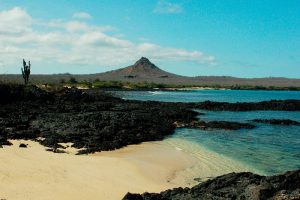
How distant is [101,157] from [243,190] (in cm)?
925

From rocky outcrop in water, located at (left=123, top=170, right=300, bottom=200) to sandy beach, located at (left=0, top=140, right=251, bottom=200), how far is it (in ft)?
7.77

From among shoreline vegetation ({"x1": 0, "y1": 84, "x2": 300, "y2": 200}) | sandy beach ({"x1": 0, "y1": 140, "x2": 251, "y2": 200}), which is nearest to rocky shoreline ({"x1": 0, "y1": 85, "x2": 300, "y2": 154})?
shoreline vegetation ({"x1": 0, "y1": 84, "x2": 300, "y2": 200})

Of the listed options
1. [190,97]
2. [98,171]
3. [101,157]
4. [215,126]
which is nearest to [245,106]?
[215,126]

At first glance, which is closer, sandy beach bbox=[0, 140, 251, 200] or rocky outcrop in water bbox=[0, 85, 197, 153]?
sandy beach bbox=[0, 140, 251, 200]

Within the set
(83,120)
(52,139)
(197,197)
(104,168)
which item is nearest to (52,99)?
(83,120)

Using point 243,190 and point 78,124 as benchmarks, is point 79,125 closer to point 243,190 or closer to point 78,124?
point 78,124

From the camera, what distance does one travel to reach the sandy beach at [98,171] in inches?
494

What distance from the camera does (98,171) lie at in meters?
15.3

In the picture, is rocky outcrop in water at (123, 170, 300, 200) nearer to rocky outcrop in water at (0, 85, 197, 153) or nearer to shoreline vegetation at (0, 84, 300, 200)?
shoreline vegetation at (0, 84, 300, 200)

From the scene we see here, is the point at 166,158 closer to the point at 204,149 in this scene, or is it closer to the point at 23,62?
the point at 204,149

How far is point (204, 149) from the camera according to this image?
21594 millimetres

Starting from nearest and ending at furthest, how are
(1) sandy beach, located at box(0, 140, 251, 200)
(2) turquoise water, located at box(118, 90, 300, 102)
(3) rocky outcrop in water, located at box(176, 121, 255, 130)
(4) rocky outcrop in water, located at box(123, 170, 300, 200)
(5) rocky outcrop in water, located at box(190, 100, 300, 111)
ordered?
(4) rocky outcrop in water, located at box(123, 170, 300, 200) < (1) sandy beach, located at box(0, 140, 251, 200) < (3) rocky outcrop in water, located at box(176, 121, 255, 130) < (5) rocky outcrop in water, located at box(190, 100, 300, 111) < (2) turquoise water, located at box(118, 90, 300, 102)

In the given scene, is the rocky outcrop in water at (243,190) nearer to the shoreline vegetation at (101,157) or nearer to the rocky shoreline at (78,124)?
the shoreline vegetation at (101,157)

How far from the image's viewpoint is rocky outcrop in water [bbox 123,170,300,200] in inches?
361
